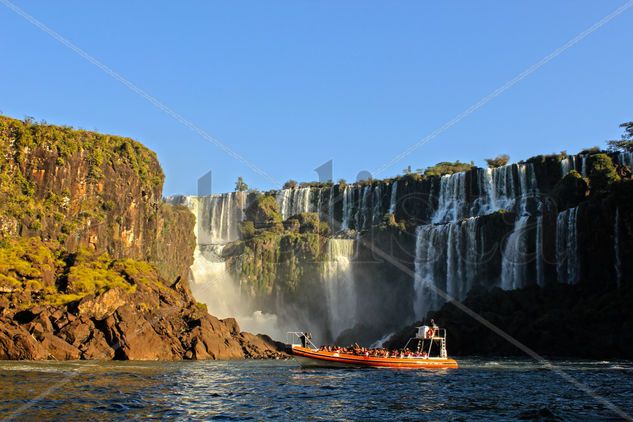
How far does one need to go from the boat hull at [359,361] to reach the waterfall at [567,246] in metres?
27.3

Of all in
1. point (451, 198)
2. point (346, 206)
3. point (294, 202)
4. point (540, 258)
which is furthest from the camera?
point (294, 202)

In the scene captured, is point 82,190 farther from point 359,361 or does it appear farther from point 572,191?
point 572,191

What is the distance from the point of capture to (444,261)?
3529 inches

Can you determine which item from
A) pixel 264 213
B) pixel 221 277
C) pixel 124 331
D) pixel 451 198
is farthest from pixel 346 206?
pixel 124 331

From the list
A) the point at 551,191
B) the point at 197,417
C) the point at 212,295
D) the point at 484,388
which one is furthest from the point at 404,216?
the point at 197,417

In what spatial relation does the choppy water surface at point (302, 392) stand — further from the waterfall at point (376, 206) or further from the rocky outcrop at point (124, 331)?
the waterfall at point (376, 206)

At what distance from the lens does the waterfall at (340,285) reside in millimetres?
102562

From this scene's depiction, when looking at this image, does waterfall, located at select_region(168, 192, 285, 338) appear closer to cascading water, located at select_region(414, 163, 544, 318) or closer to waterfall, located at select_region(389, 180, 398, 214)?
cascading water, located at select_region(414, 163, 544, 318)

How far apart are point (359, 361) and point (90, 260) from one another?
3495cm

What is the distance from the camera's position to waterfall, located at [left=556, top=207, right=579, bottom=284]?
72438mm

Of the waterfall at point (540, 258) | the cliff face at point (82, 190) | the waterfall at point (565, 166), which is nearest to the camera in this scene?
the cliff face at point (82, 190)

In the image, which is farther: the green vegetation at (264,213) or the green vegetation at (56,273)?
the green vegetation at (264,213)

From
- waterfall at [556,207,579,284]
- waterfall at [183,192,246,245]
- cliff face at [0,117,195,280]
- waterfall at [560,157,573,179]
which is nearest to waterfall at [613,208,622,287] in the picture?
waterfall at [556,207,579,284]

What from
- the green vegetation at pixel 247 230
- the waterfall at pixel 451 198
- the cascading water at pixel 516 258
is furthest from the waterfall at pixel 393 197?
the cascading water at pixel 516 258
